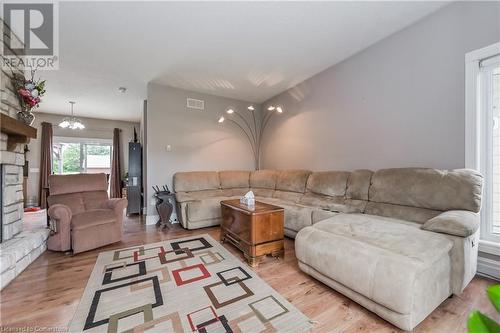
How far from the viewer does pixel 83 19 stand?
2.23m

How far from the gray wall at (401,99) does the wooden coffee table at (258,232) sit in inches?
64.3

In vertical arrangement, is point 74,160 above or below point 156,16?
below

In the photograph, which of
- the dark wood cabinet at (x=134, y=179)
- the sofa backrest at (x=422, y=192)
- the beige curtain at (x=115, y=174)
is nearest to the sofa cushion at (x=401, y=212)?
the sofa backrest at (x=422, y=192)

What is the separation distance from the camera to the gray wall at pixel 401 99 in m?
2.08

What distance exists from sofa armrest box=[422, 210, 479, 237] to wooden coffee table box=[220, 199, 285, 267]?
4.34 ft

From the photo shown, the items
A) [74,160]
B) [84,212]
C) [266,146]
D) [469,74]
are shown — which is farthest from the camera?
[74,160]

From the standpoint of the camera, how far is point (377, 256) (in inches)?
55.2

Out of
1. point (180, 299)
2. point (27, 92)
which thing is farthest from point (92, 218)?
point (180, 299)

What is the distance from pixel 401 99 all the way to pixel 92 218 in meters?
4.15

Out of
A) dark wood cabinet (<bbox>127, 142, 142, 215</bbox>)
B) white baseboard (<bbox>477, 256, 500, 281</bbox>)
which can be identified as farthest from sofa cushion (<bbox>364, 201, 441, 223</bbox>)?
dark wood cabinet (<bbox>127, 142, 142, 215</bbox>)

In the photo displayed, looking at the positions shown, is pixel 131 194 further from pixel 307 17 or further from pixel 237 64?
pixel 307 17

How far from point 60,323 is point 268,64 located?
3.66 metres

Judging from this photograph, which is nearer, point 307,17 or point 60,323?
point 60,323

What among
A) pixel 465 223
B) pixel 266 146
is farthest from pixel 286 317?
pixel 266 146
